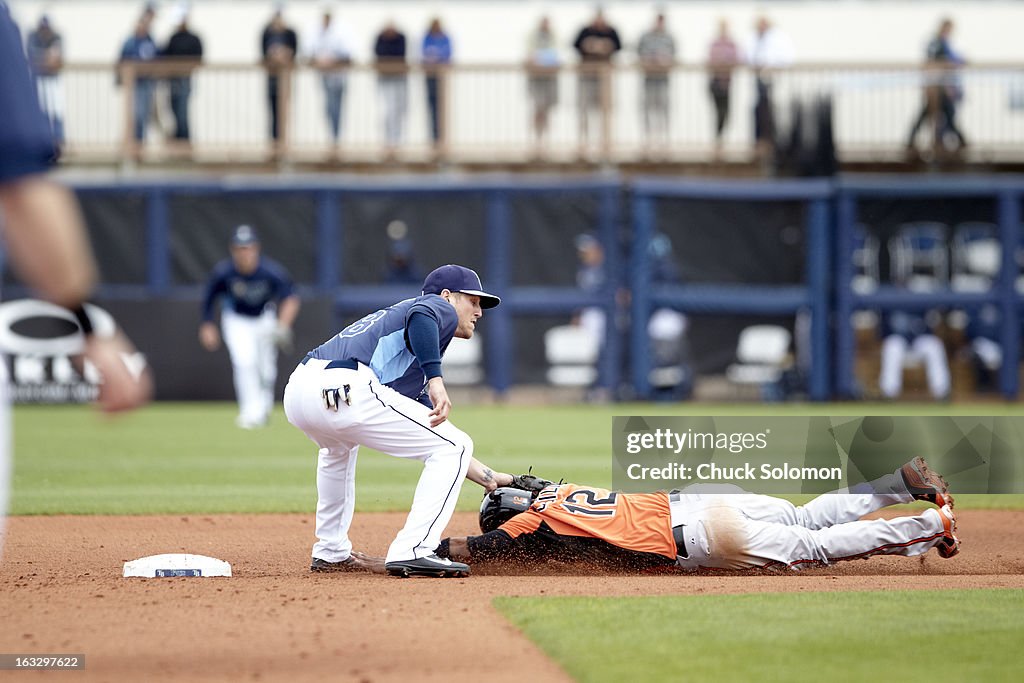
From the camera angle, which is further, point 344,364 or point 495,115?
point 495,115

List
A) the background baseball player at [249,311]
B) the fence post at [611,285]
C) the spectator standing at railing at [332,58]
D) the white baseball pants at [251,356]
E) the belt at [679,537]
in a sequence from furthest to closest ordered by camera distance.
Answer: the spectator standing at railing at [332,58] < the fence post at [611,285] < the white baseball pants at [251,356] < the background baseball player at [249,311] < the belt at [679,537]

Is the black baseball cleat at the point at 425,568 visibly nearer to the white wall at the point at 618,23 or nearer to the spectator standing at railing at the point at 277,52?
the spectator standing at railing at the point at 277,52

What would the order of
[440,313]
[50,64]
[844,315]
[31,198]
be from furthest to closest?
1. [50,64]
2. [844,315]
3. [440,313]
4. [31,198]

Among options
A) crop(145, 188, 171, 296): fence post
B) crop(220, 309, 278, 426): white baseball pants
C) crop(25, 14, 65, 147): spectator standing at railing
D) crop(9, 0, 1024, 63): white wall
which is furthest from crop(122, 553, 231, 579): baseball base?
crop(9, 0, 1024, 63): white wall

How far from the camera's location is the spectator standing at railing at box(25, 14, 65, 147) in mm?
21156

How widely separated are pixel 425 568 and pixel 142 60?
17.2m

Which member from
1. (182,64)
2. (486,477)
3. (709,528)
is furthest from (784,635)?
(182,64)

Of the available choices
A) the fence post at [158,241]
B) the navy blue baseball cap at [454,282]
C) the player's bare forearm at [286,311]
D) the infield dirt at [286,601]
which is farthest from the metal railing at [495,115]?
the navy blue baseball cap at [454,282]

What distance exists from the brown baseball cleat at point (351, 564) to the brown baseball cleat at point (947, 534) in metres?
2.73

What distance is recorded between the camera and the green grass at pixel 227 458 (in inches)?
395

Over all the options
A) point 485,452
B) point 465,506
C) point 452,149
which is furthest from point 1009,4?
point 465,506

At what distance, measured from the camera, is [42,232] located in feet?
10.3

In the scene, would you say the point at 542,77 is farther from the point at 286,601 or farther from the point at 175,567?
the point at 286,601

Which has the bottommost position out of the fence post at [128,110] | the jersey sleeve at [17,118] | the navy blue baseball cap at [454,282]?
the navy blue baseball cap at [454,282]
